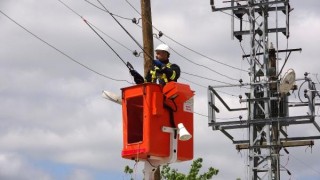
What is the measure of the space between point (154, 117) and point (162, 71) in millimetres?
892

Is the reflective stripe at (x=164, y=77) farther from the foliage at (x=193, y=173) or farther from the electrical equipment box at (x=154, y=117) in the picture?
the foliage at (x=193, y=173)

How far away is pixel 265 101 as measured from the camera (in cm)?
2016

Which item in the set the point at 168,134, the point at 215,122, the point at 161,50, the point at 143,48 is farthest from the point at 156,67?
the point at 215,122

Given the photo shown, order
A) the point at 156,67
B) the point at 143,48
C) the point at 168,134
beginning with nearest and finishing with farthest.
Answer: the point at 168,134 → the point at 156,67 → the point at 143,48

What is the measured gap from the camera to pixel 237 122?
801 inches

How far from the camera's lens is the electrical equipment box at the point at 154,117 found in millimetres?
9523

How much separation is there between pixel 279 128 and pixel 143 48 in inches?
307

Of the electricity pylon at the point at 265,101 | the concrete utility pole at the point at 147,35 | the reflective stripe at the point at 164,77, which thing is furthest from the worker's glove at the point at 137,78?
the electricity pylon at the point at 265,101

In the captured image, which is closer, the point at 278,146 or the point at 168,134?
the point at 168,134

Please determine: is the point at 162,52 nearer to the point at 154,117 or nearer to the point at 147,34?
the point at 154,117

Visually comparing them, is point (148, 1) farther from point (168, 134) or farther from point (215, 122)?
point (215, 122)

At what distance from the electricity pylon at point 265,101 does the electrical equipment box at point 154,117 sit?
9.95 meters

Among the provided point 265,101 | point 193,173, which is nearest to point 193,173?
point 193,173

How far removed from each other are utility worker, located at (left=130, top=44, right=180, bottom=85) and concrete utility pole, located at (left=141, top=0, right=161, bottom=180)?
8.96 ft
